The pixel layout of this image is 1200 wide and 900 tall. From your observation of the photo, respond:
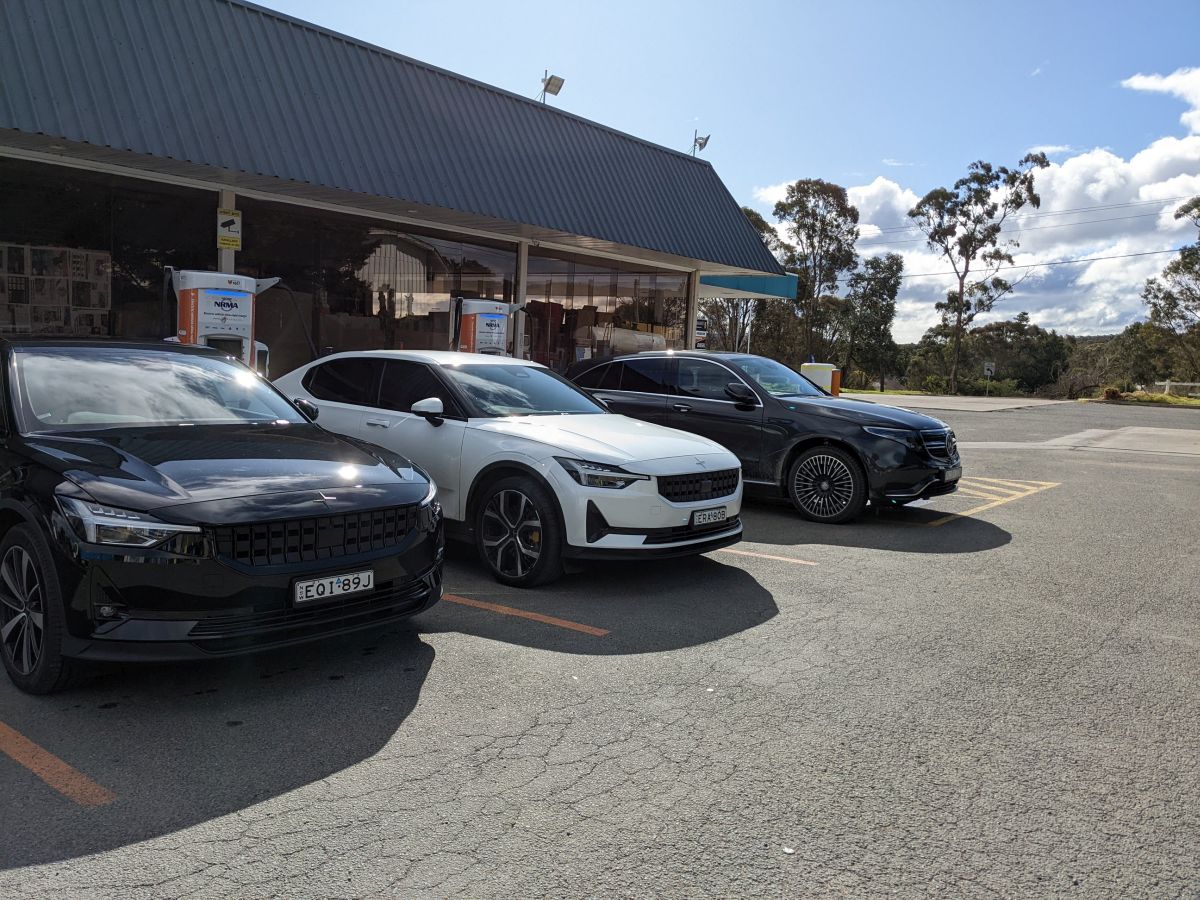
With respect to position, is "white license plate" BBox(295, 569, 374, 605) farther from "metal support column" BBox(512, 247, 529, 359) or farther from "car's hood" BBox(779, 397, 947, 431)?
"metal support column" BBox(512, 247, 529, 359)

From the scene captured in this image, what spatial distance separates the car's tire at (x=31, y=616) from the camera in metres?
3.79

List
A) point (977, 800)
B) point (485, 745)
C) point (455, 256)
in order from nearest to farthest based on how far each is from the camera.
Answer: point (977, 800) < point (485, 745) < point (455, 256)

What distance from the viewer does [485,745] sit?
3625 millimetres

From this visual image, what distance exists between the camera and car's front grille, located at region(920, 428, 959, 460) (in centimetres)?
897

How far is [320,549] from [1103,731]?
3609mm

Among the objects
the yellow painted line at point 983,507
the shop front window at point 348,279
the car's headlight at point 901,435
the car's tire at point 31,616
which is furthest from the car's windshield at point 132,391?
the shop front window at point 348,279

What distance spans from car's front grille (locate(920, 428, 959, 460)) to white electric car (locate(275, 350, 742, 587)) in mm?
3190

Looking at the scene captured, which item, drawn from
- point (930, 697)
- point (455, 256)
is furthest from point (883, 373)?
point (930, 697)

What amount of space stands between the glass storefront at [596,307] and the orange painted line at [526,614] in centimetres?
1214

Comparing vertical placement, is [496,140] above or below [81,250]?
above

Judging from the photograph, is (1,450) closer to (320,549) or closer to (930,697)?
(320,549)

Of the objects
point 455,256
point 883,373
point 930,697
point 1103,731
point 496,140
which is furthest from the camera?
point 883,373

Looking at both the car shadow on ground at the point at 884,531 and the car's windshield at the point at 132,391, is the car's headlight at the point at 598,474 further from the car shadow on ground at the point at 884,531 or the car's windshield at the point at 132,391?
the car shadow on ground at the point at 884,531

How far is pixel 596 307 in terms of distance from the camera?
20.1 meters
